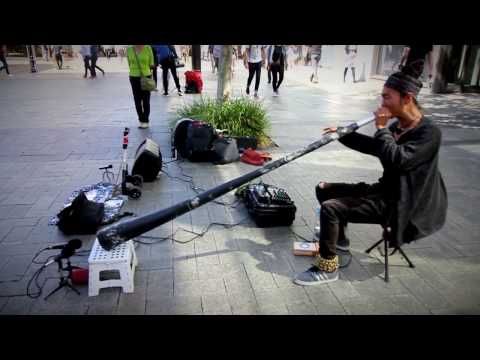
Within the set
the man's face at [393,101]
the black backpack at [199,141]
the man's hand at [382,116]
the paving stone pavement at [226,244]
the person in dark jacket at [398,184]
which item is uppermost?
the man's face at [393,101]

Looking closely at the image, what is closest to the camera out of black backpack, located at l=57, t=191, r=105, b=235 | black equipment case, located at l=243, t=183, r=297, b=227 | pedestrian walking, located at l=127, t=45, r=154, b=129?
black backpack, located at l=57, t=191, r=105, b=235

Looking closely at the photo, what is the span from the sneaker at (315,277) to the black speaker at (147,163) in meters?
3.04

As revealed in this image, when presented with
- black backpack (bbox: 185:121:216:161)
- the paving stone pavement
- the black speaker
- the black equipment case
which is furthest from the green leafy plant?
the black equipment case

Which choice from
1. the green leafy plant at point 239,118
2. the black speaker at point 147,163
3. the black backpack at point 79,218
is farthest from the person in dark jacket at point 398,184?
the green leafy plant at point 239,118

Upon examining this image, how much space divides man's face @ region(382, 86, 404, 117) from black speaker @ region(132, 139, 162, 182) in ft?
11.6

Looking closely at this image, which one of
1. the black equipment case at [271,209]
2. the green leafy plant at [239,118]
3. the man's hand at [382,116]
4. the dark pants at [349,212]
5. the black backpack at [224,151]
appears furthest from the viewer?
the green leafy plant at [239,118]

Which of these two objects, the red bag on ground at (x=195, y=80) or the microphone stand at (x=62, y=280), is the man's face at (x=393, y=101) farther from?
the red bag on ground at (x=195, y=80)

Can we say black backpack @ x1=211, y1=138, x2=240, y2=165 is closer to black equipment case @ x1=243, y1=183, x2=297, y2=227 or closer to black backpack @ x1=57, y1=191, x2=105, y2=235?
black equipment case @ x1=243, y1=183, x2=297, y2=227

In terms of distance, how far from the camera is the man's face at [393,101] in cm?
284

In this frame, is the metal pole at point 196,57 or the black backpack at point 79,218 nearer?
the black backpack at point 79,218

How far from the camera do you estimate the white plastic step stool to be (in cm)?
309

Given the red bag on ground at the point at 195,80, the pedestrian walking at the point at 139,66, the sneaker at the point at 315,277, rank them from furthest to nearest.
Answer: the red bag on ground at the point at 195,80 → the pedestrian walking at the point at 139,66 → the sneaker at the point at 315,277

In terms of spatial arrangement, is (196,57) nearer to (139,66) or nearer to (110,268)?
(139,66)
